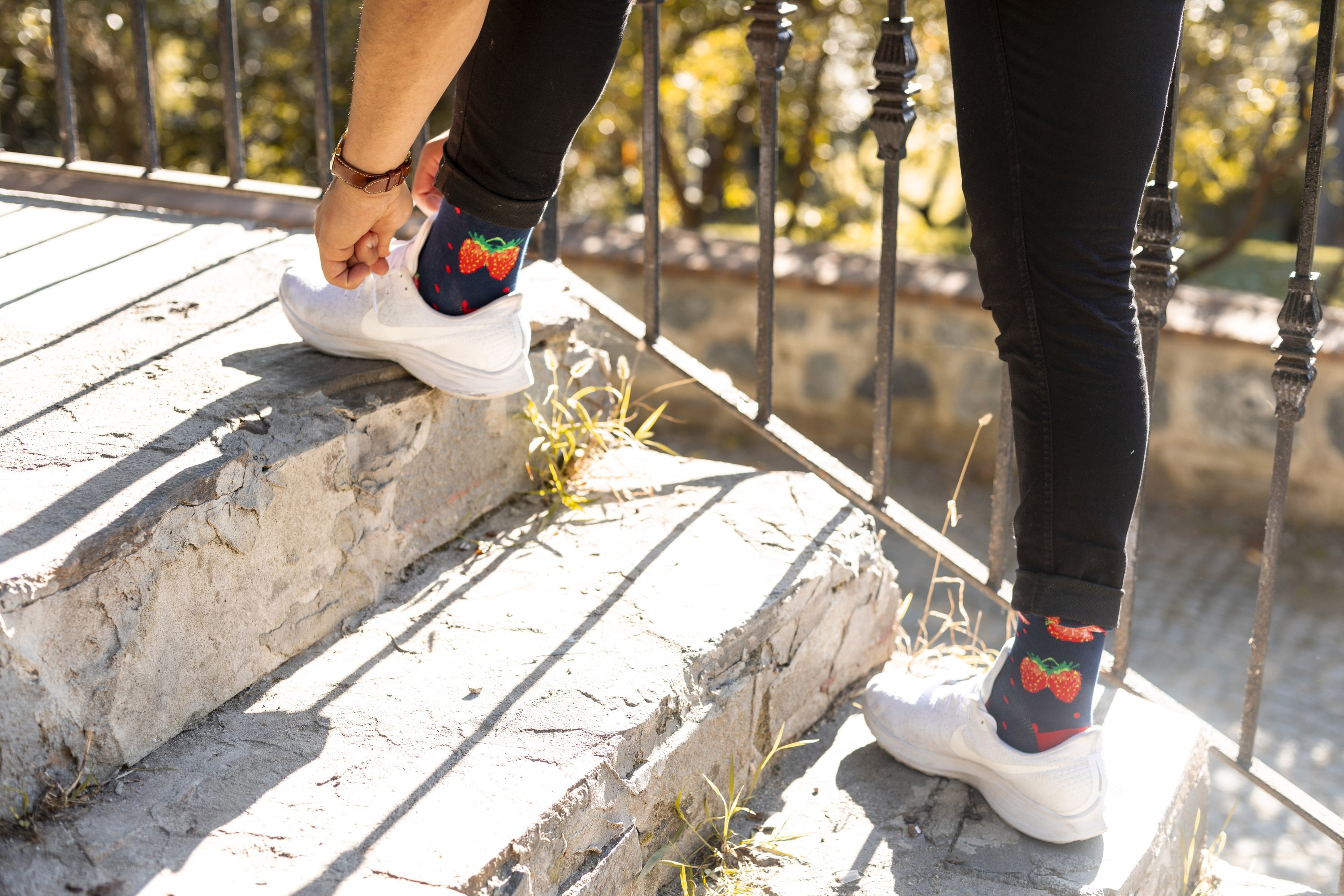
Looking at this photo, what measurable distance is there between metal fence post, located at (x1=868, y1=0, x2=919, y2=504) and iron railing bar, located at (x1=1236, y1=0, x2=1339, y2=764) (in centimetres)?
49

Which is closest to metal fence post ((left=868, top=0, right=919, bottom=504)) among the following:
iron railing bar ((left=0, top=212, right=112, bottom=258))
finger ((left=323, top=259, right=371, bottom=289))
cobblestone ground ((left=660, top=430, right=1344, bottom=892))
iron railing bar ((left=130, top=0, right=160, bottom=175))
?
finger ((left=323, top=259, right=371, bottom=289))

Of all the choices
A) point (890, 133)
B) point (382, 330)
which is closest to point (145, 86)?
point (382, 330)

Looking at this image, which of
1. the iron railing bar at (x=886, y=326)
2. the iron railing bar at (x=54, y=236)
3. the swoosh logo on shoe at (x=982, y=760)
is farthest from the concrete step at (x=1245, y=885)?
the iron railing bar at (x=54, y=236)

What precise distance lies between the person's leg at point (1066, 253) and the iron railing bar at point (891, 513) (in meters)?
0.31

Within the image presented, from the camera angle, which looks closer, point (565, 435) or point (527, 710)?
point (527, 710)

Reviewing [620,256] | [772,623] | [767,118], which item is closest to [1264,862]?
[772,623]

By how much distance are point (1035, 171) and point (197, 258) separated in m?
1.32

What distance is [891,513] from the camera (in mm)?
1758

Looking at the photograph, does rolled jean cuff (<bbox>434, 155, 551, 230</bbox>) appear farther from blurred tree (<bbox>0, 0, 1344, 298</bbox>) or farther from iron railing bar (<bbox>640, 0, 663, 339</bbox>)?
blurred tree (<bbox>0, 0, 1344, 298</bbox>)

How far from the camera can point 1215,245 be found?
6383mm

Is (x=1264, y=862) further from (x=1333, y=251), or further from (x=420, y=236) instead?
(x=1333, y=251)

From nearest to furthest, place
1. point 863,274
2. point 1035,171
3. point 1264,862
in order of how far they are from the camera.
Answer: point 1035,171
point 1264,862
point 863,274

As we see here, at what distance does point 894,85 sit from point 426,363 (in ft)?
2.41

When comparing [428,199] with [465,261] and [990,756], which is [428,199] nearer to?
[465,261]
